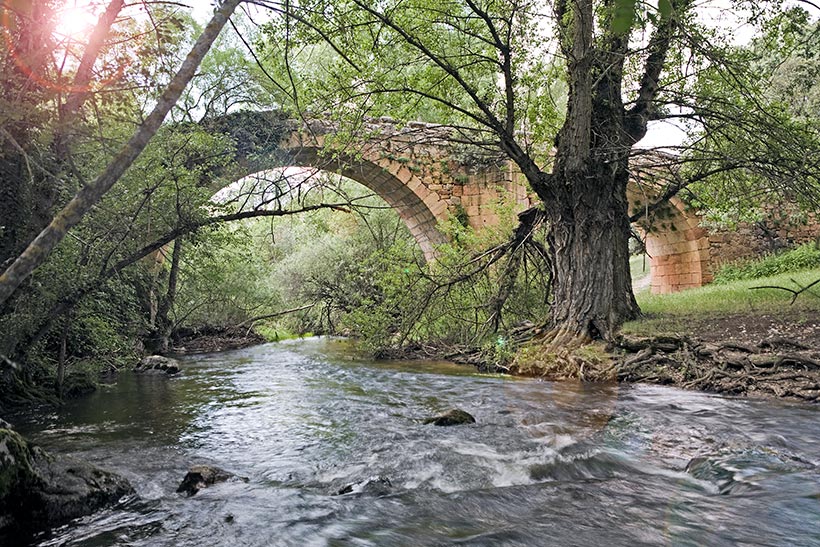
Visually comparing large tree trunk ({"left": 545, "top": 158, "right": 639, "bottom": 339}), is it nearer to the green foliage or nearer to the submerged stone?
the submerged stone

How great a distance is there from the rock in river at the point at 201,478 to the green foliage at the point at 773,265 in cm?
1516

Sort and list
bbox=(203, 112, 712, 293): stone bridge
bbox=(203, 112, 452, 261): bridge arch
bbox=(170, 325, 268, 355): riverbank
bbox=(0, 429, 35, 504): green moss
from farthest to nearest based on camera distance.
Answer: bbox=(203, 112, 712, 293): stone bridge → bbox=(203, 112, 452, 261): bridge arch → bbox=(170, 325, 268, 355): riverbank → bbox=(0, 429, 35, 504): green moss

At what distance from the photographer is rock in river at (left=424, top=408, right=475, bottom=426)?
5289 millimetres

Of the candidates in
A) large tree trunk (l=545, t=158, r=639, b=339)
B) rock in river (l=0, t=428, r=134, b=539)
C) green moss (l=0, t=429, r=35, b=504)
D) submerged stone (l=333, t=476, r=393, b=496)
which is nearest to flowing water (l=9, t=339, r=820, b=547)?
submerged stone (l=333, t=476, r=393, b=496)

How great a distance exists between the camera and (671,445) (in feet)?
14.3

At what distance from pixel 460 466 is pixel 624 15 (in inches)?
132

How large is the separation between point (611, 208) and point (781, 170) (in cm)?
212

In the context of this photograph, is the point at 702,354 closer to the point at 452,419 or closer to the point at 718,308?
the point at 718,308

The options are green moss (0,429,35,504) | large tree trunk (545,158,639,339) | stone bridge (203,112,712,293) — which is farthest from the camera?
stone bridge (203,112,712,293)

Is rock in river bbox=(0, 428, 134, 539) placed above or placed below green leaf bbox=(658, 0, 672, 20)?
below

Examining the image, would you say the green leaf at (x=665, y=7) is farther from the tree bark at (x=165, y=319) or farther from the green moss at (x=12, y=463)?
the tree bark at (x=165, y=319)

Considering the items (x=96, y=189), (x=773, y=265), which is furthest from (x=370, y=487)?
(x=773, y=265)

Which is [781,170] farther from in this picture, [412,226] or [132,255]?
[412,226]

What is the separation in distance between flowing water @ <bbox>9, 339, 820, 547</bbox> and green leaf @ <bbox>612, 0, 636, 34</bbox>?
7.69 feet
